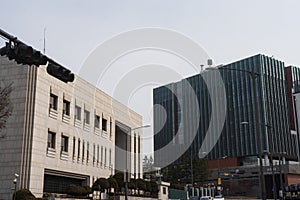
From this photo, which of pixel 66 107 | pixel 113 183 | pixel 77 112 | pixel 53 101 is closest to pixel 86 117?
pixel 77 112

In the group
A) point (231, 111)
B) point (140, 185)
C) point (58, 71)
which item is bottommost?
point (140, 185)

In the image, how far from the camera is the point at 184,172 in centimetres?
8862

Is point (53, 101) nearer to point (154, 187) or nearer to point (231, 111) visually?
point (154, 187)

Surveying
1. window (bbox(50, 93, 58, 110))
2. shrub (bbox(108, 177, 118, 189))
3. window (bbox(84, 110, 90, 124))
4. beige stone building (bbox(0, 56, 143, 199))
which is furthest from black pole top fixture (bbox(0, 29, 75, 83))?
window (bbox(84, 110, 90, 124))

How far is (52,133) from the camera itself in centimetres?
4034

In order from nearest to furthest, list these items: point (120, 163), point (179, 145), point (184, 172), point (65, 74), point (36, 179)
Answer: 1. point (65, 74)
2. point (36, 179)
3. point (120, 163)
4. point (184, 172)
5. point (179, 145)

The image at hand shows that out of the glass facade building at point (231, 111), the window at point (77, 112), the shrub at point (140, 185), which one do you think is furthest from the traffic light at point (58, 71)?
the glass facade building at point (231, 111)

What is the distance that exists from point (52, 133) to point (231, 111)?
221 feet

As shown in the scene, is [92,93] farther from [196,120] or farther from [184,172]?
[196,120]

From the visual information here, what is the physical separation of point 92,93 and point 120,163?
45.9 feet

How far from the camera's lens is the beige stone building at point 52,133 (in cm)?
3594

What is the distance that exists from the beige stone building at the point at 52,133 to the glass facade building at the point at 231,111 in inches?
1779

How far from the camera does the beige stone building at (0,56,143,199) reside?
35938mm

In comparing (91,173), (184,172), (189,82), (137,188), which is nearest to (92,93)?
(91,173)
